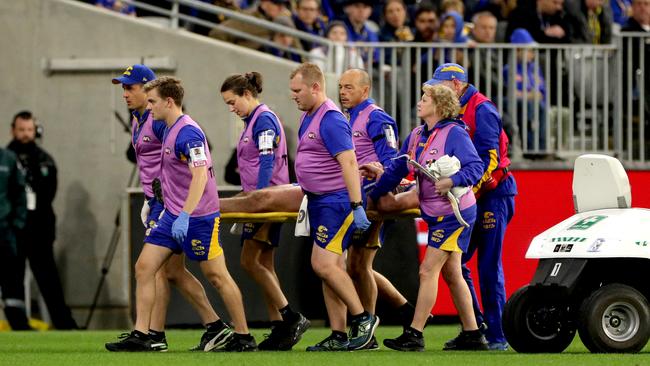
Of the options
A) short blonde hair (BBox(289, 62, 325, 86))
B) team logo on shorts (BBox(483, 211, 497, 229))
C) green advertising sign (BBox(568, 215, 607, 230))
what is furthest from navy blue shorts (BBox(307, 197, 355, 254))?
green advertising sign (BBox(568, 215, 607, 230))

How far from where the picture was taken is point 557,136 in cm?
1767

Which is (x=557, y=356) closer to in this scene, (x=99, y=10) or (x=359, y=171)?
(x=359, y=171)

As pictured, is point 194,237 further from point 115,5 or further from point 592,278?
point 115,5

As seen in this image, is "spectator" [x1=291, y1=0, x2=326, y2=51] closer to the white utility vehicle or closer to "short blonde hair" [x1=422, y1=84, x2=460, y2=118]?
"short blonde hair" [x1=422, y1=84, x2=460, y2=118]

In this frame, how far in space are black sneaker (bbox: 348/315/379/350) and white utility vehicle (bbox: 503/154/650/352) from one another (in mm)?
1109

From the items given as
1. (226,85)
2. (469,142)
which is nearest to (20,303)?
(226,85)

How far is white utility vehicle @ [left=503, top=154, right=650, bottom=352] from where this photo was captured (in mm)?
10961

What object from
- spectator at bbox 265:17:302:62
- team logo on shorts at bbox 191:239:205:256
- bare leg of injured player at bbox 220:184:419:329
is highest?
spectator at bbox 265:17:302:62

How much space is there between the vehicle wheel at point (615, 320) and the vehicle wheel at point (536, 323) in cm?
38

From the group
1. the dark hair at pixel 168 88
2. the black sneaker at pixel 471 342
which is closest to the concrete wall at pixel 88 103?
the dark hair at pixel 168 88

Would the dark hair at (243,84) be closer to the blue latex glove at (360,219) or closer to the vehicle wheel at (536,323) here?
the blue latex glove at (360,219)

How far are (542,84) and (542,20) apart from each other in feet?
6.00

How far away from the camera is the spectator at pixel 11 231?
17.3 metres

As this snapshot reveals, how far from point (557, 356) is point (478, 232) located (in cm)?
168
